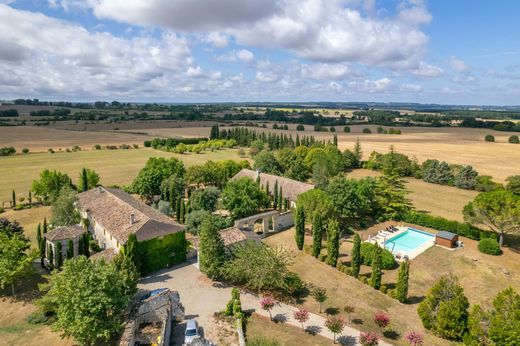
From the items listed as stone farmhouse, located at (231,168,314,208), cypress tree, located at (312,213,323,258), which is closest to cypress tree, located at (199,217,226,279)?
cypress tree, located at (312,213,323,258)

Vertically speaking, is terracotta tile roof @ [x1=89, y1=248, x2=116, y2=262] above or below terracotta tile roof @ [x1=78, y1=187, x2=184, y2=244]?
below

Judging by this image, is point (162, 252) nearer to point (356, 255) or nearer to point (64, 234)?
point (64, 234)

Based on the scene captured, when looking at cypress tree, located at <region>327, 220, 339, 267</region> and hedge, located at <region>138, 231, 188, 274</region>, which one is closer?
hedge, located at <region>138, 231, 188, 274</region>

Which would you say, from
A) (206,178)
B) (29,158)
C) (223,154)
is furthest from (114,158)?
(206,178)

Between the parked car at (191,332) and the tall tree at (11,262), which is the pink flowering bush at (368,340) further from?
the tall tree at (11,262)

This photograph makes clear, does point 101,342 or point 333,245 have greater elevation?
point 333,245

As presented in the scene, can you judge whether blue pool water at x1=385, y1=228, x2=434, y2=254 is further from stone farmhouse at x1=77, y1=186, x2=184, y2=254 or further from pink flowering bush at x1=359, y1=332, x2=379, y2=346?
stone farmhouse at x1=77, y1=186, x2=184, y2=254

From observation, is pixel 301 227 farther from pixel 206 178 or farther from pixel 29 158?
pixel 29 158
